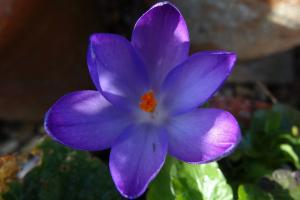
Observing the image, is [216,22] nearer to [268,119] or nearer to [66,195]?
[268,119]

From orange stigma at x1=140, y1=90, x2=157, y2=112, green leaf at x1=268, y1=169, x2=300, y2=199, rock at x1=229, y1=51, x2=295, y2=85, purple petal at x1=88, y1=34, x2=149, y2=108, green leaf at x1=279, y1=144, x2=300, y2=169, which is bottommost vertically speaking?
rock at x1=229, y1=51, x2=295, y2=85

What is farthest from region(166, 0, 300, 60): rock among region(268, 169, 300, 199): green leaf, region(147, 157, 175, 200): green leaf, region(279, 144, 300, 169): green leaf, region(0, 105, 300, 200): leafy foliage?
region(147, 157, 175, 200): green leaf

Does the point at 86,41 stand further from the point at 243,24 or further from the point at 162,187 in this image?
the point at 162,187

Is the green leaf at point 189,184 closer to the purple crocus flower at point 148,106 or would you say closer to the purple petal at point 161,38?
the purple crocus flower at point 148,106

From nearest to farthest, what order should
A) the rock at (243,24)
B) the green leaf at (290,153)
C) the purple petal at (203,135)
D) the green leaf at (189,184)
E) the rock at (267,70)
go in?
the purple petal at (203,135) → the green leaf at (189,184) → the green leaf at (290,153) → the rock at (243,24) → the rock at (267,70)

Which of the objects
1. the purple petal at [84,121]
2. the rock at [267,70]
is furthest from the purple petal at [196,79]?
the rock at [267,70]

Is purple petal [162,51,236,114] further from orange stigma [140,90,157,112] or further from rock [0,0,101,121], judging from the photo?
rock [0,0,101,121]

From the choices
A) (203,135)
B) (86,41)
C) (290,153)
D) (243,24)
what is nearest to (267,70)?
(243,24)

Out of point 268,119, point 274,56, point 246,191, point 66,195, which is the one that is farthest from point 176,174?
point 274,56
